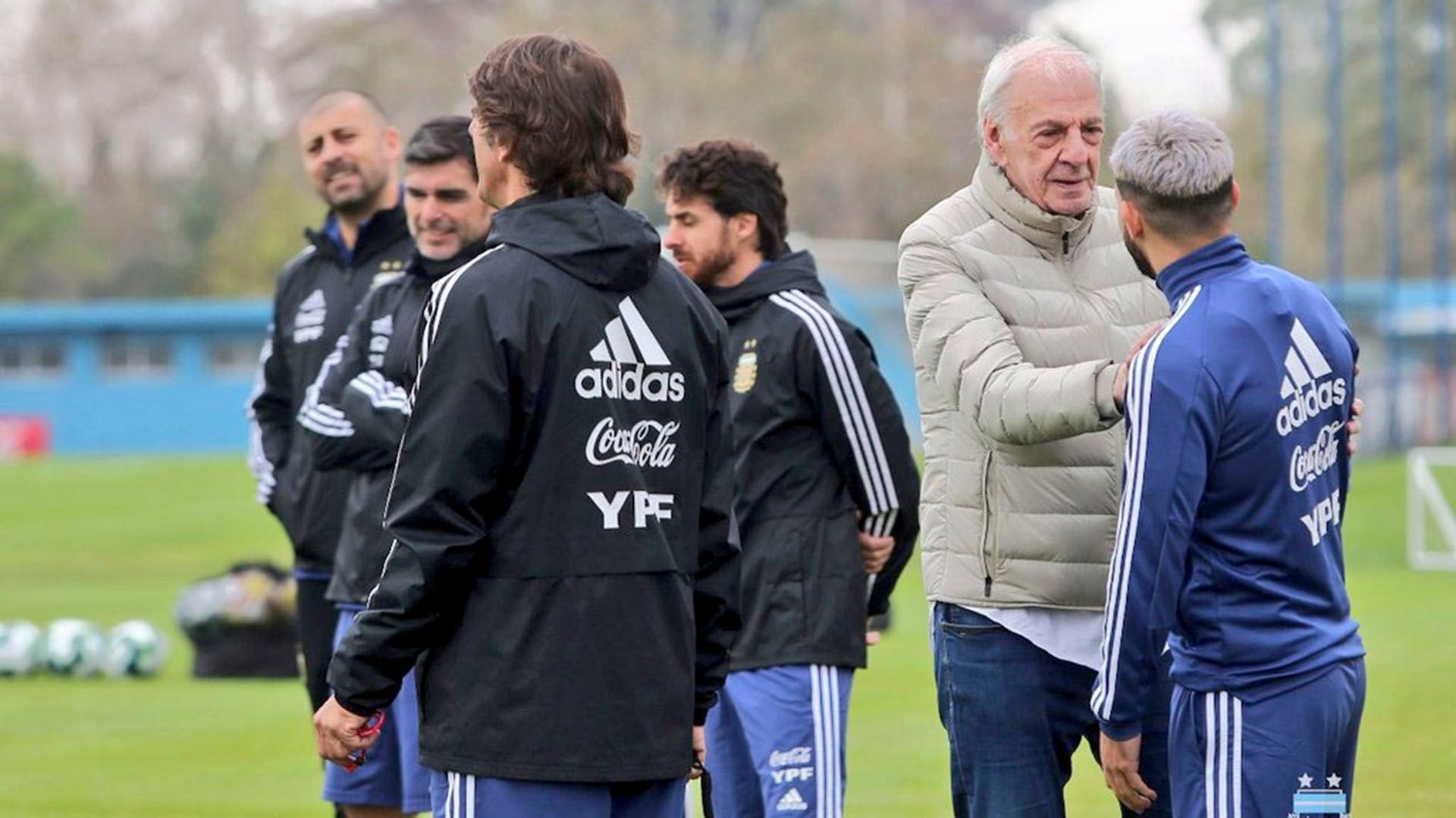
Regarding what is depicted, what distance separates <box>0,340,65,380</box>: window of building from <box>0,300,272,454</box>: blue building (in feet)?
0.07

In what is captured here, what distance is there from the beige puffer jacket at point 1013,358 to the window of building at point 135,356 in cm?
5714

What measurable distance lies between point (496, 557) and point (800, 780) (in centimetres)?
228

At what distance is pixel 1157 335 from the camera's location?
421cm

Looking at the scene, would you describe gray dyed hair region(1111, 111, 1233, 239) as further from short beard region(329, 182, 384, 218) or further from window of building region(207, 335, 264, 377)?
window of building region(207, 335, 264, 377)

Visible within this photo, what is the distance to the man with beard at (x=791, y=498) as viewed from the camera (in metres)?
6.09

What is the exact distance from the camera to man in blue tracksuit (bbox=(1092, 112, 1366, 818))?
4145 millimetres

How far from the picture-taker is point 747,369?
6.14 meters

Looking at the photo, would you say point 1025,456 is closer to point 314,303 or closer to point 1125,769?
point 1125,769

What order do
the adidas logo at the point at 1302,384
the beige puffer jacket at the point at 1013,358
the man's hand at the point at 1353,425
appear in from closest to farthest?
1. the adidas logo at the point at 1302,384
2. the man's hand at the point at 1353,425
3. the beige puffer jacket at the point at 1013,358

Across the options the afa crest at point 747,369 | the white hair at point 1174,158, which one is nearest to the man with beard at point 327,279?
the afa crest at point 747,369

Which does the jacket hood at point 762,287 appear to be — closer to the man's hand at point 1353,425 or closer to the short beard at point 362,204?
the short beard at point 362,204

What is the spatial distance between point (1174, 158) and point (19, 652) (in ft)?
43.4

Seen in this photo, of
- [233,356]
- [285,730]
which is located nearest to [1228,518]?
[285,730]

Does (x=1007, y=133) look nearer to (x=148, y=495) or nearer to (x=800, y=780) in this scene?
(x=800, y=780)
